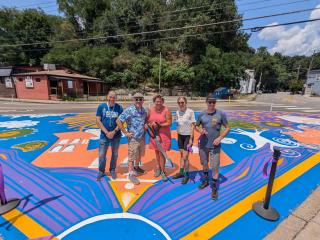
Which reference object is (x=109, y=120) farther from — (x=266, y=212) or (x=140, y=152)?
(x=266, y=212)

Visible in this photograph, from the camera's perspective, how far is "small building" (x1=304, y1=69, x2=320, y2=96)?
1642 inches

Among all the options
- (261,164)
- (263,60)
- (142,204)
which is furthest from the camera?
(263,60)

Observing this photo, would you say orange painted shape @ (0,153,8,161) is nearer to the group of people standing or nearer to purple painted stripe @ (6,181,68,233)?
purple painted stripe @ (6,181,68,233)

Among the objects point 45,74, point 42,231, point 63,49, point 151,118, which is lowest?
point 42,231

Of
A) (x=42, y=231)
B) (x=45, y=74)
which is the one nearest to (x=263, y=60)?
(x=45, y=74)

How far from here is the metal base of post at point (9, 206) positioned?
9.19 ft

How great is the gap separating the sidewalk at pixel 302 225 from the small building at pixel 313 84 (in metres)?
50.0

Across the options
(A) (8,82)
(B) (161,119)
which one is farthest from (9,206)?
(A) (8,82)

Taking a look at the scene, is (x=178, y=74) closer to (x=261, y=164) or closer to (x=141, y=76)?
(x=141, y=76)

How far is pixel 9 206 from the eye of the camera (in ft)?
9.44

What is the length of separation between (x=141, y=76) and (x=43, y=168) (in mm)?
32250

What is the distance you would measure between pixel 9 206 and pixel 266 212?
3948 mm

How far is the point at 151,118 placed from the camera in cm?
347

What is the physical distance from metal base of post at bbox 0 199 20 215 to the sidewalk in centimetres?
370
